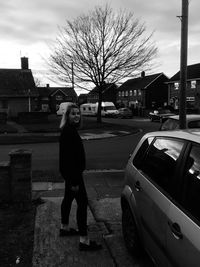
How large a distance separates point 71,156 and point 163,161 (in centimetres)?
129

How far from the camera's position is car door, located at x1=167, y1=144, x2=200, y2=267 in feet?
8.67

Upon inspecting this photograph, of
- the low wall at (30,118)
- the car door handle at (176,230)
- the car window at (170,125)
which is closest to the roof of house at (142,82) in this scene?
the low wall at (30,118)

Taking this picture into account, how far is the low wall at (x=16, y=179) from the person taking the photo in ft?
20.9

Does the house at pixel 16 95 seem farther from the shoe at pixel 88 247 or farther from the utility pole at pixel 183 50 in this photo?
the shoe at pixel 88 247

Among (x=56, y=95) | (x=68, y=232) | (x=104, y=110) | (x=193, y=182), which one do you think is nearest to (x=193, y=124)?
(x=68, y=232)

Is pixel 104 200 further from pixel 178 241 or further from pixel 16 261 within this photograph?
pixel 178 241

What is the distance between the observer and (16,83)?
45500 mm

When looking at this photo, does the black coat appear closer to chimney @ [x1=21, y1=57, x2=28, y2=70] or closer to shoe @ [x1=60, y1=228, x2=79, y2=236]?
shoe @ [x1=60, y1=228, x2=79, y2=236]

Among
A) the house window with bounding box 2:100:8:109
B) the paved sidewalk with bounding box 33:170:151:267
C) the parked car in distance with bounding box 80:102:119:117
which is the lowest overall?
the parked car in distance with bounding box 80:102:119:117

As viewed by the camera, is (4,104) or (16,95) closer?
(16,95)

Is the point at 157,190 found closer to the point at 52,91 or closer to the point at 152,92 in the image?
the point at 152,92

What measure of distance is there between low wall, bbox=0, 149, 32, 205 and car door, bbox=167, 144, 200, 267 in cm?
372

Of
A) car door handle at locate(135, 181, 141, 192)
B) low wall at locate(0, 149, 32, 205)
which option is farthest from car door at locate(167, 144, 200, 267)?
low wall at locate(0, 149, 32, 205)

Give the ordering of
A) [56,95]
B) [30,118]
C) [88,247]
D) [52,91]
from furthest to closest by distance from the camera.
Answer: [52,91]
[56,95]
[30,118]
[88,247]
